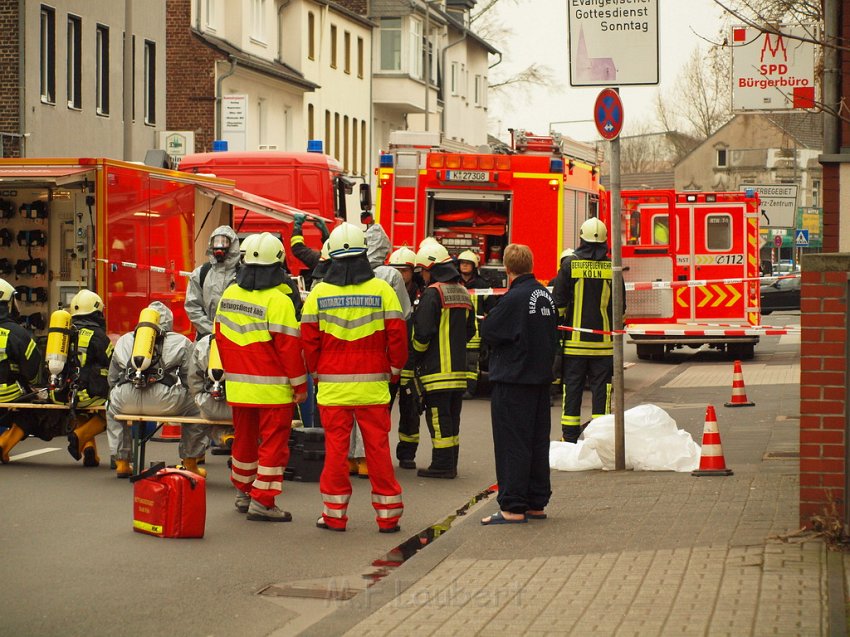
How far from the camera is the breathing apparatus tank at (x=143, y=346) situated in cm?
1145

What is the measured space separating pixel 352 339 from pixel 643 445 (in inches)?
120

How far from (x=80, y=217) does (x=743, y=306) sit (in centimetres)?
1168

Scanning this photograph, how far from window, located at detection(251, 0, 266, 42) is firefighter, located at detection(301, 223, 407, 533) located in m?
38.3

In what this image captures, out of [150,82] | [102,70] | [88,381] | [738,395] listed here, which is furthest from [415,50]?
[88,381]

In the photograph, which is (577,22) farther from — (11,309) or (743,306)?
(743,306)

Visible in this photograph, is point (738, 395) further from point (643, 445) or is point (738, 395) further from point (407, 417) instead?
point (407, 417)

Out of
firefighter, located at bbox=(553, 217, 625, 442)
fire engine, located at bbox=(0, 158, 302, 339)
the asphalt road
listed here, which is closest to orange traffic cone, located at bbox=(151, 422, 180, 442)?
fire engine, located at bbox=(0, 158, 302, 339)

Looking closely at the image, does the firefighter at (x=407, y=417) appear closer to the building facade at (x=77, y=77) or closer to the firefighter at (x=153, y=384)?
the firefighter at (x=153, y=384)

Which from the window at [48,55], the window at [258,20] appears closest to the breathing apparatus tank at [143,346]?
the window at [48,55]

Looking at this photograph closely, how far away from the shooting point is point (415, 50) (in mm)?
A: 60438

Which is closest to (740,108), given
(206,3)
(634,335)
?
(634,335)

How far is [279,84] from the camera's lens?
47.4 m

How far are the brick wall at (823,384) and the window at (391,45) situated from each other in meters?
52.4

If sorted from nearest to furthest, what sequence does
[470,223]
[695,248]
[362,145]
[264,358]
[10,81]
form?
[264,358], [470,223], [695,248], [10,81], [362,145]
